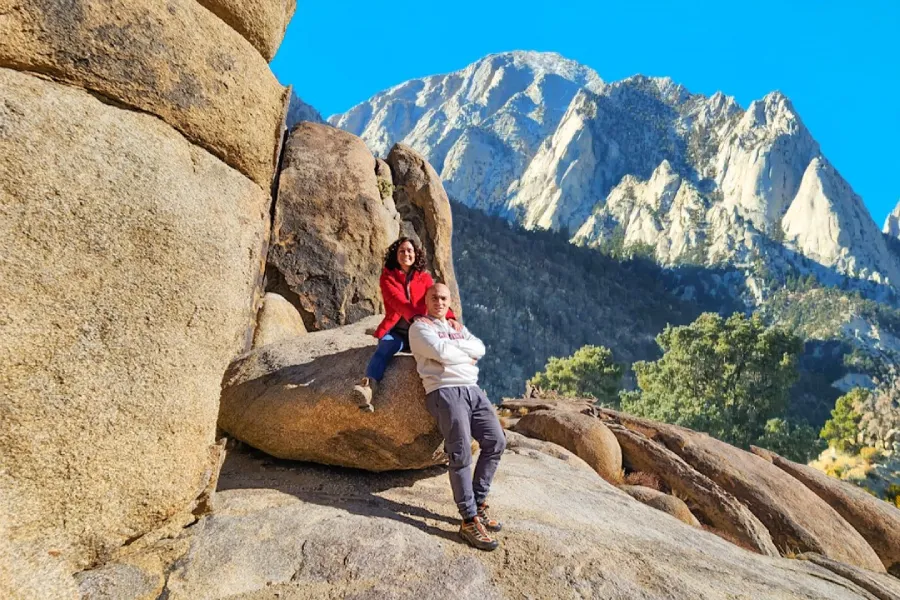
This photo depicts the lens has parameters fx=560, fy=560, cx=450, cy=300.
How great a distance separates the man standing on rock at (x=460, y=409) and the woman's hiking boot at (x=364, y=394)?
2.20 feet

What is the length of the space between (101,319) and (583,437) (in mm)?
8561

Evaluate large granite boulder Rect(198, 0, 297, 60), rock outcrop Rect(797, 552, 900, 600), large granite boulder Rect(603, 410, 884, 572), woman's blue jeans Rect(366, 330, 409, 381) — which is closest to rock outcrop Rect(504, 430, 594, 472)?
large granite boulder Rect(603, 410, 884, 572)

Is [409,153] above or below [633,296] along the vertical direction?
below

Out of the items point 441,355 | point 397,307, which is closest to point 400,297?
point 397,307

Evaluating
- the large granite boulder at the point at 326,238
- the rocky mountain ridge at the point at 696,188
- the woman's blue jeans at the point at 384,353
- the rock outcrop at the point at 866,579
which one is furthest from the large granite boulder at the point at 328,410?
the rocky mountain ridge at the point at 696,188

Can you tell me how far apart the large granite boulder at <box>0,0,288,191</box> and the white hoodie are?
6.75ft

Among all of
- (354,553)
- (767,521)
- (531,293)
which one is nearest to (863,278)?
(531,293)

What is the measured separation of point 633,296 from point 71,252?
325ft

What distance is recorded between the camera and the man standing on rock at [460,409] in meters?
4.54

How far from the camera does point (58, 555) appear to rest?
323cm

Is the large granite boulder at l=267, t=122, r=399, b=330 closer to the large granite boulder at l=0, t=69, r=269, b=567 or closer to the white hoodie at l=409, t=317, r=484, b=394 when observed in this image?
the white hoodie at l=409, t=317, r=484, b=394

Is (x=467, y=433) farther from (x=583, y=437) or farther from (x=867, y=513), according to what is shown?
(x=867, y=513)

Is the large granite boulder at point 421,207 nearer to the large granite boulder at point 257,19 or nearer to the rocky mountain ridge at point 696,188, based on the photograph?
the large granite boulder at point 257,19

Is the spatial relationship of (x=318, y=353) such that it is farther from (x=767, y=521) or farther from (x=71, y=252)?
(x=767, y=521)
